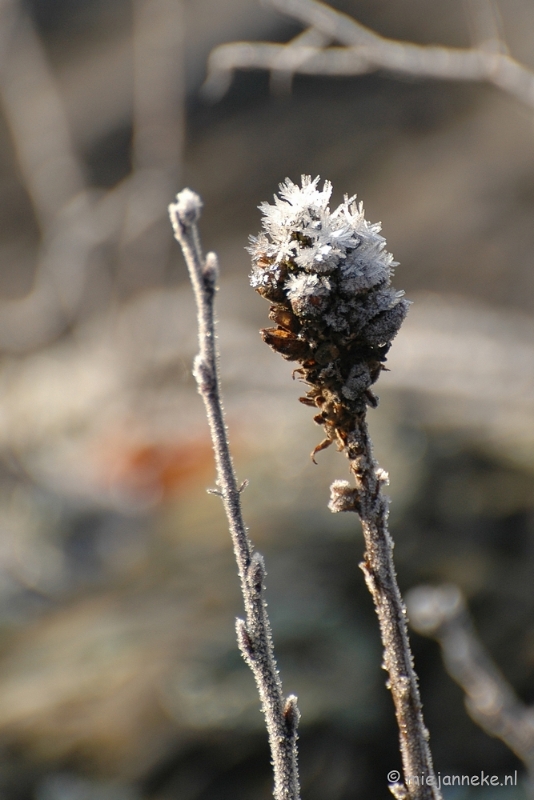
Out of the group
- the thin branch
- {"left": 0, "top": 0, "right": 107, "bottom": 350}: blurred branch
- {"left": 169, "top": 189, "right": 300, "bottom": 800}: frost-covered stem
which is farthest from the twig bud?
{"left": 0, "top": 0, "right": 107, "bottom": 350}: blurred branch

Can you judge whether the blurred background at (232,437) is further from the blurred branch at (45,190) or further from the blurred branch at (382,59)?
the blurred branch at (382,59)

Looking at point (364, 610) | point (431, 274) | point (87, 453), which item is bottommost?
point (364, 610)

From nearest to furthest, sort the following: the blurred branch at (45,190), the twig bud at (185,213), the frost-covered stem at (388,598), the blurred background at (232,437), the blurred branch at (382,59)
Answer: the twig bud at (185,213), the frost-covered stem at (388,598), the blurred branch at (382,59), the blurred background at (232,437), the blurred branch at (45,190)

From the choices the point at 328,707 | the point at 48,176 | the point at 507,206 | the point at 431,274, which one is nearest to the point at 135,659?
the point at 328,707

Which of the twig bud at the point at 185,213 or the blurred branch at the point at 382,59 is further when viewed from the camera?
the blurred branch at the point at 382,59

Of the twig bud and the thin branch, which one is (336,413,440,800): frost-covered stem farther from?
the twig bud

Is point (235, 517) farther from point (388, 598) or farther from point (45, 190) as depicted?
point (45, 190)

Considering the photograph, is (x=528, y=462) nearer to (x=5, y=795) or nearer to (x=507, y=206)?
(x=5, y=795)

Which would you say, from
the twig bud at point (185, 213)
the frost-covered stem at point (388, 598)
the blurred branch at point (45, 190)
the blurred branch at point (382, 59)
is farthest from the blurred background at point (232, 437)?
the twig bud at point (185, 213)
